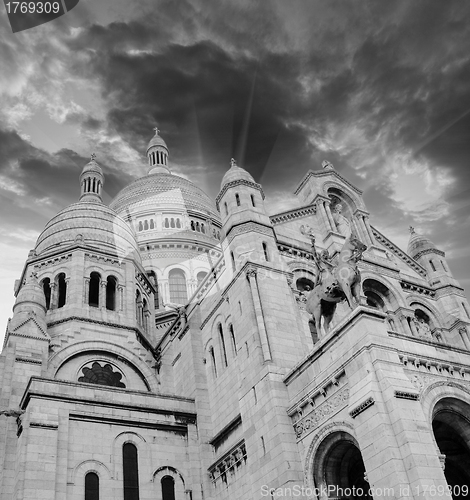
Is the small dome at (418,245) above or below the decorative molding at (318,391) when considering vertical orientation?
above

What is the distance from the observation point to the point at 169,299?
5166 cm

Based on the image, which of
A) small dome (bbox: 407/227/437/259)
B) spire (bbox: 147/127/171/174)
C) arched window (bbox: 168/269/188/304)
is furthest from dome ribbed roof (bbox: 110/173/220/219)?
small dome (bbox: 407/227/437/259)

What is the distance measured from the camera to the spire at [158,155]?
76.9 meters

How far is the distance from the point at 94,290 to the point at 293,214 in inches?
545

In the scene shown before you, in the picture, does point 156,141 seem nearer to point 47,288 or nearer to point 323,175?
point 323,175

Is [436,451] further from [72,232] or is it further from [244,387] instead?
[72,232]

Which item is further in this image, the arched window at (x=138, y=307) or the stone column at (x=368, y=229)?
the arched window at (x=138, y=307)

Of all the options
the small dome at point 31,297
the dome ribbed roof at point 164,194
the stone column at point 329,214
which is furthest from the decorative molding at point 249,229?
the dome ribbed roof at point 164,194

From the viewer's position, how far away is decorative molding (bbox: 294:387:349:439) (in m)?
19.2

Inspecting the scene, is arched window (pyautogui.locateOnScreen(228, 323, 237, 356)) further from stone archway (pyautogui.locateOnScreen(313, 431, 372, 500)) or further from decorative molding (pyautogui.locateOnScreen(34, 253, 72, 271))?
decorative molding (pyautogui.locateOnScreen(34, 253, 72, 271))

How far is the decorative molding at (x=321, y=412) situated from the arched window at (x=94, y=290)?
61.3 feet

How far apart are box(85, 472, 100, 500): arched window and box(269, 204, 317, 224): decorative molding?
15923 mm

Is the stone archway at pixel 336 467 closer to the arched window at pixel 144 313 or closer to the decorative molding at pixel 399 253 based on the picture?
the decorative molding at pixel 399 253

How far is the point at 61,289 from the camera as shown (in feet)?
115
